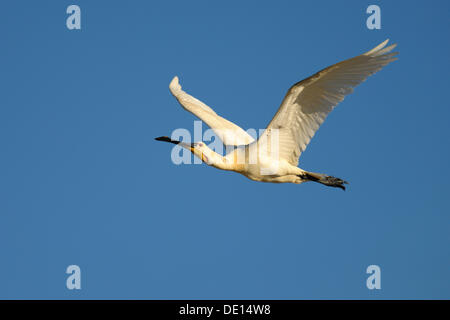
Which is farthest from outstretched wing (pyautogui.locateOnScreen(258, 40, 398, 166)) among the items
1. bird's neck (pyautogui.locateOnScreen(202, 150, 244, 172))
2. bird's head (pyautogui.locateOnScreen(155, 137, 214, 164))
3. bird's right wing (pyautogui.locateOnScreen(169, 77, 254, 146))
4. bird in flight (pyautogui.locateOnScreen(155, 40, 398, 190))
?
bird's right wing (pyautogui.locateOnScreen(169, 77, 254, 146))

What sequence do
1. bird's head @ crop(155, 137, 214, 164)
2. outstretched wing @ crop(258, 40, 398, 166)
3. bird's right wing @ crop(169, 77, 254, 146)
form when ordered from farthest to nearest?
1. bird's right wing @ crop(169, 77, 254, 146)
2. bird's head @ crop(155, 137, 214, 164)
3. outstretched wing @ crop(258, 40, 398, 166)

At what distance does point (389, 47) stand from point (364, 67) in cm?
66

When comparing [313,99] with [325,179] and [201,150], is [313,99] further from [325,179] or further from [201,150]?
[201,150]

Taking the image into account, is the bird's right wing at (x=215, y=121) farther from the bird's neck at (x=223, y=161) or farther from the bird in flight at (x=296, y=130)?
the bird's neck at (x=223, y=161)

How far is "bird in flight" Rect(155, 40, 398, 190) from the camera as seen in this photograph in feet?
47.6

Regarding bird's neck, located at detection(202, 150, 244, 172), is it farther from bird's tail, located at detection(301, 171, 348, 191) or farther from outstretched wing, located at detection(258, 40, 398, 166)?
bird's tail, located at detection(301, 171, 348, 191)

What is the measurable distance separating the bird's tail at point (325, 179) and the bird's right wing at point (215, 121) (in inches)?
81.9

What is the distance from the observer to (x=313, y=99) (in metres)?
15.2

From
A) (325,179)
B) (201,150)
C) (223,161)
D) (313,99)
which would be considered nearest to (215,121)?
(201,150)

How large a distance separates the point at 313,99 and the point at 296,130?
33.8 inches
